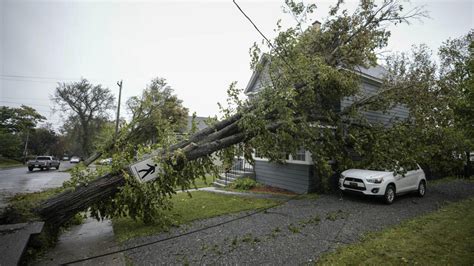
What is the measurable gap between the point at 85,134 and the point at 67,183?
1491 inches

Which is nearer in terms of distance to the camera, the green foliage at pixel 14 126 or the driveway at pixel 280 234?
the driveway at pixel 280 234

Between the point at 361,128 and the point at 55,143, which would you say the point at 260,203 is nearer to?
the point at 361,128

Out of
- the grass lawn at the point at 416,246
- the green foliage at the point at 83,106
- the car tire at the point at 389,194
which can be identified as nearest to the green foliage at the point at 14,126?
the green foliage at the point at 83,106

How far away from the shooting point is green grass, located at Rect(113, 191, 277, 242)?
4.93 meters

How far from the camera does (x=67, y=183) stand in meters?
4.72

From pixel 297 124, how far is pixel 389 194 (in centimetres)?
373

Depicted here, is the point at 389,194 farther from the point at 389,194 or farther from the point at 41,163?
the point at 41,163

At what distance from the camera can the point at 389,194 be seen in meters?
7.02

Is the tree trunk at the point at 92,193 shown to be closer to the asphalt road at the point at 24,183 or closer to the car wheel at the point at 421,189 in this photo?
the asphalt road at the point at 24,183

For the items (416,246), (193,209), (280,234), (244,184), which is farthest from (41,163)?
(416,246)

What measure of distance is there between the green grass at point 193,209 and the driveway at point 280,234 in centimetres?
43

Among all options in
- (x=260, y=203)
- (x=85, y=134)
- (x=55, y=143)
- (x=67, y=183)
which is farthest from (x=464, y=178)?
(x=55, y=143)

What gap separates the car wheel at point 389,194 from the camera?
690 cm

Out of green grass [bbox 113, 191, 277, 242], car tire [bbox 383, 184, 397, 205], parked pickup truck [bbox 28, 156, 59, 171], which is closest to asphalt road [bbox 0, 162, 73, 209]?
green grass [bbox 113, 191, 277, 242]
